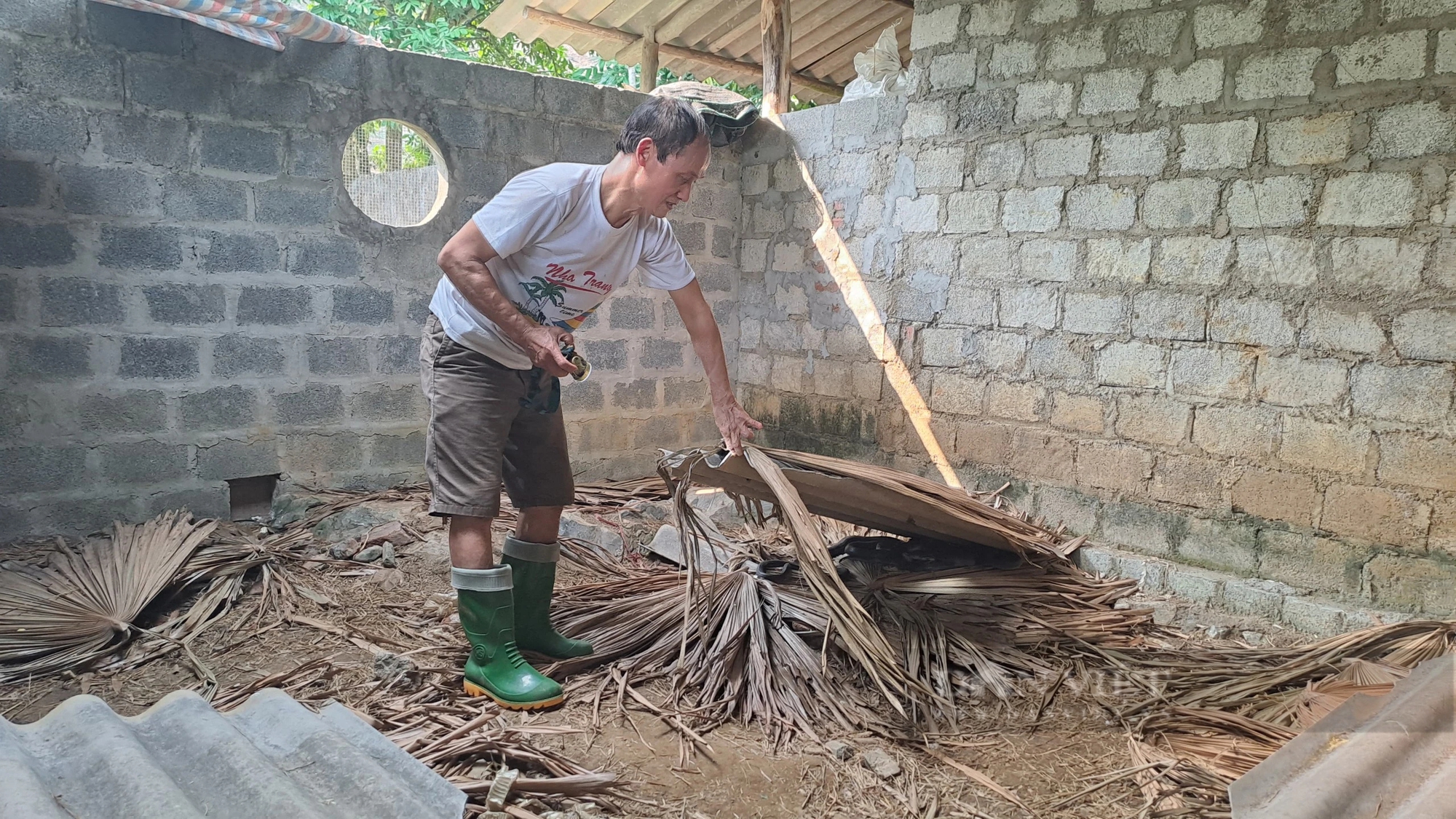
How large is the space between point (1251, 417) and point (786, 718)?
7.39ft

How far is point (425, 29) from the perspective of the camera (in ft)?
42.7

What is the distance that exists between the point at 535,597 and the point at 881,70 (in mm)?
3611

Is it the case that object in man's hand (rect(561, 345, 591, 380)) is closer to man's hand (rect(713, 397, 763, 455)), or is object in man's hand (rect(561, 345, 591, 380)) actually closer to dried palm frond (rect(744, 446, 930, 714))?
man's hand (rect(713, 397, 763, 455))

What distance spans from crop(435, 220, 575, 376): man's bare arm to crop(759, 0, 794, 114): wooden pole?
12.8 ft

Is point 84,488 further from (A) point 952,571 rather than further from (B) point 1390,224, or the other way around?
(B) point 1390,224

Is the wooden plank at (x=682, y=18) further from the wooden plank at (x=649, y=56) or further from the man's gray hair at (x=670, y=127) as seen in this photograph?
the man's gray hair at (x=670, y=127)

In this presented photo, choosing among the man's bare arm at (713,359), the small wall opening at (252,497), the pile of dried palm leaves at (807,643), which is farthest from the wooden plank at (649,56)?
the man's bare arm at (713,359)

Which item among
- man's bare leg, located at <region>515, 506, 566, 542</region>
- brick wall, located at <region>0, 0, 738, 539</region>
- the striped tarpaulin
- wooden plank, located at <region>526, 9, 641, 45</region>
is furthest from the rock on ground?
wooden plank, located at <region>526, 9, 641, 45</region>

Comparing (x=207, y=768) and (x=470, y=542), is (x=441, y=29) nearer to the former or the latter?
(x=470, y=542)

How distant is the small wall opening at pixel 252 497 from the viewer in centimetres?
435

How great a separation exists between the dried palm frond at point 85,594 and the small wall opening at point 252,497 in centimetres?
44

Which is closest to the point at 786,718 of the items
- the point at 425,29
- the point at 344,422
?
the point at 344,422

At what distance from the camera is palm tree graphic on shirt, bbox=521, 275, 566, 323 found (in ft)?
8.52

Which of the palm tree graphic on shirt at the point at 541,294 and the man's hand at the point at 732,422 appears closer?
the palm tree graphic on shirt at the point at 541,294
